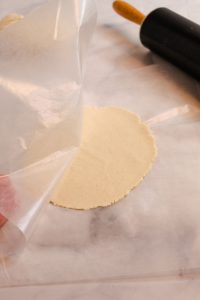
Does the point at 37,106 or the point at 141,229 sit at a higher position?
the point at 37,106

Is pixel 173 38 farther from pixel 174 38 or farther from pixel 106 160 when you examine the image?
pixel 106 160

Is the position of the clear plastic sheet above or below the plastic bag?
below

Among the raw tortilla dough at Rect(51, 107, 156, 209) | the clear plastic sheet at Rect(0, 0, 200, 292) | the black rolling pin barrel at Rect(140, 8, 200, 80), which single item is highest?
the black rolling pin barrel at Rect(140, 8, 200, 80)

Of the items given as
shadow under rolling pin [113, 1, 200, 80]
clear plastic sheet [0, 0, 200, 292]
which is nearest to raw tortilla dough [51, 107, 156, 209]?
clear plastic sheet [0, 0, 200, 292]

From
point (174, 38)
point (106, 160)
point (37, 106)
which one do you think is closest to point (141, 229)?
point (106, 160)

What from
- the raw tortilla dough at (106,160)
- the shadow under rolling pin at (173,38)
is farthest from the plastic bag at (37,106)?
the shadow under rolling pin at (173,38)

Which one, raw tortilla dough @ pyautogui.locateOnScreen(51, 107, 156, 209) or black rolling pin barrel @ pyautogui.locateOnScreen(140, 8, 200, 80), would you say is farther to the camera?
black rolling pin barrel @ pyautogui.locateOnScreen(140, 8, 200, 80)

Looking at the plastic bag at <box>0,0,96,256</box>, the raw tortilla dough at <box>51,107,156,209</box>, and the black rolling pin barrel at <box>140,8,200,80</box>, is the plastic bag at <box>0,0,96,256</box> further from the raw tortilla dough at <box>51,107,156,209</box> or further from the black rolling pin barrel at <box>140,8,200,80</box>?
the black rolling pin barrel at <box>140,8,200,80</box>

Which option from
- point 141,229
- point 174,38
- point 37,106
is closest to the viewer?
point 141,229
